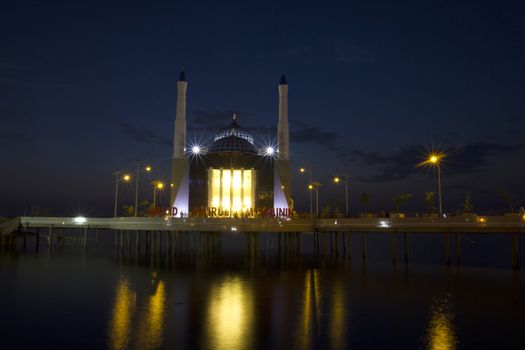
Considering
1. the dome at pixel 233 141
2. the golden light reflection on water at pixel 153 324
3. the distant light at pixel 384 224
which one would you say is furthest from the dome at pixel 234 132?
the golden light reflection on water at pixel 153 324

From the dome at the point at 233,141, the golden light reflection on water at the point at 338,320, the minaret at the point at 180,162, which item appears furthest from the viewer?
the dome at the point at 233,141

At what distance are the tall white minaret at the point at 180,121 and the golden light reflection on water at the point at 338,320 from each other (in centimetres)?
6377

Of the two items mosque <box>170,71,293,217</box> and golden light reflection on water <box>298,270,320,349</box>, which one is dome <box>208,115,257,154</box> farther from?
golden light reflection on water <box>298,270,320,349</box>

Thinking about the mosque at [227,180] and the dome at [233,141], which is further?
the dome at [233,141]

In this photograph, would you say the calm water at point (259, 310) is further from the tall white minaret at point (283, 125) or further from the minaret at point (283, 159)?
the tall white minaret at point (283, 125)

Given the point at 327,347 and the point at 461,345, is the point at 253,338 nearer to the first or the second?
the point at 327,347

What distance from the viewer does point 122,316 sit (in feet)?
92.7

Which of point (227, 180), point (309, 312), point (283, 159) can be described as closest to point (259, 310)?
point (309, 312)

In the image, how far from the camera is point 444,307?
31.5 meters

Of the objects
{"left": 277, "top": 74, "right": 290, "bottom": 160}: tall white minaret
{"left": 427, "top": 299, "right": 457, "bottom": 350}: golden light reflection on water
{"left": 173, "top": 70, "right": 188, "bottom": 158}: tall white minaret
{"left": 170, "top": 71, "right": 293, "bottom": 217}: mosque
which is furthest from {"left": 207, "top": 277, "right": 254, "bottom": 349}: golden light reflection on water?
{"left": 277, "top": 74, "right": 290, "bottom": 160}: tall white minaret

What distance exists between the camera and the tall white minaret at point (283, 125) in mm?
99312

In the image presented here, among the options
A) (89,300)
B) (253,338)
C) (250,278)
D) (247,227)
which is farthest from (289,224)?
(253,338)

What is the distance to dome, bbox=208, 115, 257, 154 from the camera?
95188 millimetres

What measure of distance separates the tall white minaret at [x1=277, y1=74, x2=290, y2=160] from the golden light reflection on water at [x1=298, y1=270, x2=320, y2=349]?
54.8 meters
